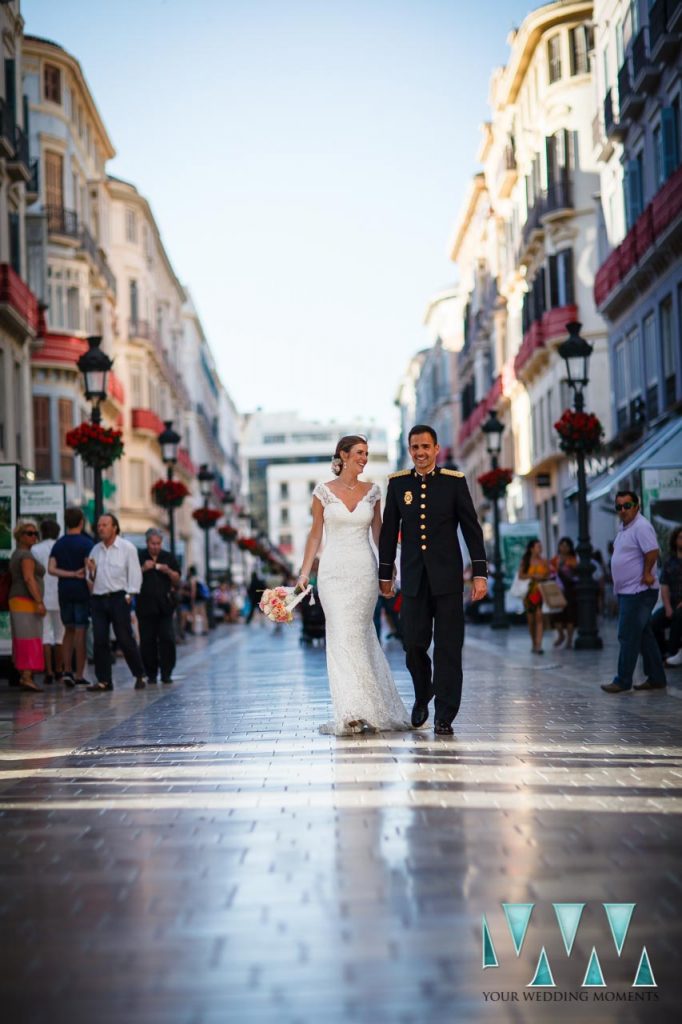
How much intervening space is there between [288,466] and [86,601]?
537 feet

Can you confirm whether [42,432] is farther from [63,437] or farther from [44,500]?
[44,500]

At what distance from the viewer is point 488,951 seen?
15.2ft

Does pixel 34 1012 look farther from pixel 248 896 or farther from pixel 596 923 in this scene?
pixel 596 923

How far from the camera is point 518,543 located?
39750mm

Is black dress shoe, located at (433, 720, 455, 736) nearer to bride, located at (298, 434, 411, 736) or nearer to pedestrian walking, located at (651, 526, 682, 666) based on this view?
bride, located at (298, 434, 411, 736)

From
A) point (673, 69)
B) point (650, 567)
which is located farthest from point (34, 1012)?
point (673, 69)

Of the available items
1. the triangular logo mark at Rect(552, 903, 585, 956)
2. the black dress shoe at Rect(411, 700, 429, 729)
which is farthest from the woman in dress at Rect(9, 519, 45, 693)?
the triangular logo mark at Rect(552, 903, 585, 956)

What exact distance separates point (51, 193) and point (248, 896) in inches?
1889

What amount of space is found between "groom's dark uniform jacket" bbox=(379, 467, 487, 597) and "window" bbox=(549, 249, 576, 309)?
126 feet

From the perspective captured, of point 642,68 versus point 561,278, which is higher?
point 642,68

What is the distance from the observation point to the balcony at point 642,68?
33.1 meters

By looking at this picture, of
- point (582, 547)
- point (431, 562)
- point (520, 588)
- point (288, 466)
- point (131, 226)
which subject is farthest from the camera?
point (288, 466)

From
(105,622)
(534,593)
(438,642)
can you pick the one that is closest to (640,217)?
(534,593)

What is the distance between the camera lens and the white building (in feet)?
596
